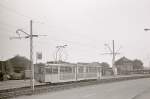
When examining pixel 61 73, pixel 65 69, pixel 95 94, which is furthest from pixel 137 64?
pixel 95 94

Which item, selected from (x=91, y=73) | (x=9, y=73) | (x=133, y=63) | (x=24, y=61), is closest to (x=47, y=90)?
(x=91, y=73)

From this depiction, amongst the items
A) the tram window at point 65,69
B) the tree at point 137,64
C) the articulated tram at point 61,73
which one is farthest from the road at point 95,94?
the tree at point 137,64

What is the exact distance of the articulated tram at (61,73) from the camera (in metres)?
31.2

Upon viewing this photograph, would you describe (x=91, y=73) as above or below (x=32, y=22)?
below

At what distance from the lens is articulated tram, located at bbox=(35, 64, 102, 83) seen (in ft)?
102

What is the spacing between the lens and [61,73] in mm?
32375

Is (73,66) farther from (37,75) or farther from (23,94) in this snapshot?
(23,94)

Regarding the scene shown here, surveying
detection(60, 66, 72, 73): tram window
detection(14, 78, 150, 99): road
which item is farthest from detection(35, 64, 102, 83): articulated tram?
detection(14, 78, 150, 99): road

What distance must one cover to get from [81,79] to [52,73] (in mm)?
6594

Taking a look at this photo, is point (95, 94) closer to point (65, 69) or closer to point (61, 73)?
point (61, 73)

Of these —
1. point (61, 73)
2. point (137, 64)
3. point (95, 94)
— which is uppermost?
point (137, 64)

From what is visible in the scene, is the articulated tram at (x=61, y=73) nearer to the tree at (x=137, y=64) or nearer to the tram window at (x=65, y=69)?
the tram window at (x=65, y=69)

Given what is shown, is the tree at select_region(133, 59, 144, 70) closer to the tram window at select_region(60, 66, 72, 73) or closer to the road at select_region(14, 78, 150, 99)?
the tram window at select_region(60, 66, 72, 73)

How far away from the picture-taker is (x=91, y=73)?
40219 millimetres
